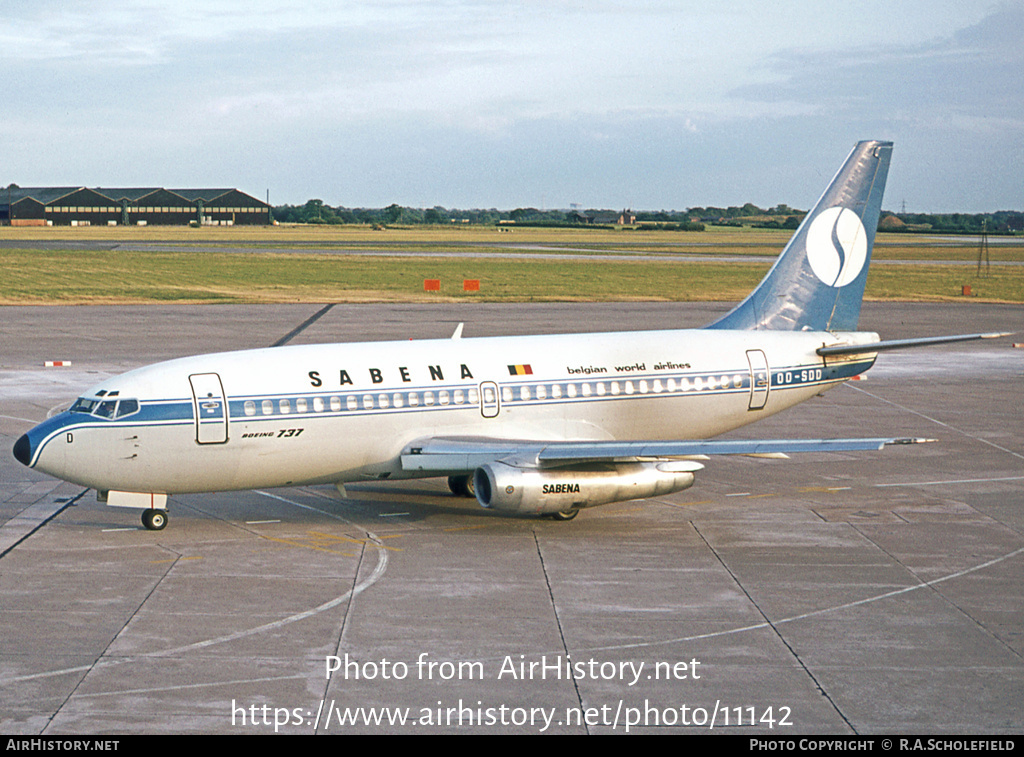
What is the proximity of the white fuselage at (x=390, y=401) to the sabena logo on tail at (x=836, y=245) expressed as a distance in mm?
2444

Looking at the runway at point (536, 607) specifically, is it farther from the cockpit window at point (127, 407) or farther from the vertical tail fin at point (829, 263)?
the vertical tail fin at point (829, 263)

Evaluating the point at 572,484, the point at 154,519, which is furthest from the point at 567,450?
the point at 154,519

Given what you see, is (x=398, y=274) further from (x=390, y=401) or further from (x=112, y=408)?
(x=112, y=408)

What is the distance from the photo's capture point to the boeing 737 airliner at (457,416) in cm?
2516

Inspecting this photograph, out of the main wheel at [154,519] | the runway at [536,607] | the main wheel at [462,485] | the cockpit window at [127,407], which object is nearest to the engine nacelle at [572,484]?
the runway at [536,607]

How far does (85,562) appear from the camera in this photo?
78.1ft

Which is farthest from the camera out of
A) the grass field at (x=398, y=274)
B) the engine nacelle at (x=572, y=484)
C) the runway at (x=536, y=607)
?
the grass field at (x=398, y=274)

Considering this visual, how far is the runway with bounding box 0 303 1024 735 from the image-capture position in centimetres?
1658

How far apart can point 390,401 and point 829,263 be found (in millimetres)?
14476

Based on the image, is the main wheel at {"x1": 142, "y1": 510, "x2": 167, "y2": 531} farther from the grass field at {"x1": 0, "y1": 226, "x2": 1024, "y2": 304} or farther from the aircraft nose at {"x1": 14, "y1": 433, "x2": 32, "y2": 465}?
the grass field at {"x1": 0, "y1": 226, "x2": 1024, "y2": 304}

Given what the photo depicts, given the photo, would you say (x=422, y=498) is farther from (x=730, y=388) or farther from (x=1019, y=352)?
(x=1019, y=352)

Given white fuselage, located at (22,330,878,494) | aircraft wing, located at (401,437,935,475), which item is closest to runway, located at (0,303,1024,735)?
aircraft wing, located at (401,437,935,475)

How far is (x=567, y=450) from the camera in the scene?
25.7 meters
